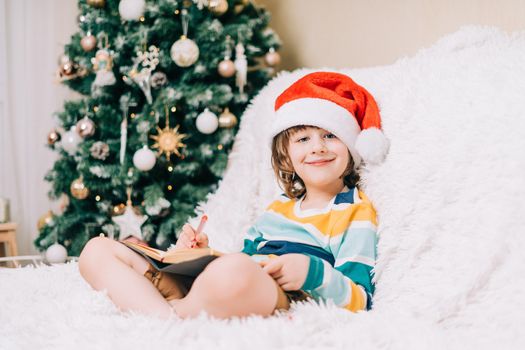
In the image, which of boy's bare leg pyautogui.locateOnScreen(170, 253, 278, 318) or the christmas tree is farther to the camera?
the christmas tree

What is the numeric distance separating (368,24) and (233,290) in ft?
4.01

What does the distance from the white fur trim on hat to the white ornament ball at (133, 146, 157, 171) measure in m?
0.63

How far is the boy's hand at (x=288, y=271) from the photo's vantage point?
91cm

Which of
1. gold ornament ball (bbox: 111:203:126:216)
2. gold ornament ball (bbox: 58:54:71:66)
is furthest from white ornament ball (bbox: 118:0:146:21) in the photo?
gold ornament ball (bbox: 111:203:126:216)

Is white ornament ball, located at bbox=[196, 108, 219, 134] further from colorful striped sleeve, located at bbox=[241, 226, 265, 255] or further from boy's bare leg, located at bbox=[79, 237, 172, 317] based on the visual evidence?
boy's bare leg, located at bbox=[79, 237, 172, 317]

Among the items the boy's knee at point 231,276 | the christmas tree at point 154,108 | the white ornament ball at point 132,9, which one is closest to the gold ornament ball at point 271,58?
the christmas tree at point 154,108

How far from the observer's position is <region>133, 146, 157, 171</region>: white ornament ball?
1.67 m

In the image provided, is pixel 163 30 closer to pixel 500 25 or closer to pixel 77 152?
pixel 77 152

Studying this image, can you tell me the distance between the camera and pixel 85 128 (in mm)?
1746

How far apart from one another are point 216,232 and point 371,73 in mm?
620

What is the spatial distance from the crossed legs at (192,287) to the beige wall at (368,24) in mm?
870

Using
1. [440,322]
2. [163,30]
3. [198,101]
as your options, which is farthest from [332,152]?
[163,30]

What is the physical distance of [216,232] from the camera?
151 centimetres

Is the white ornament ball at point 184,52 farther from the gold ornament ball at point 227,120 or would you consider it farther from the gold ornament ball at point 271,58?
the gold ornament ball at point 271,58
